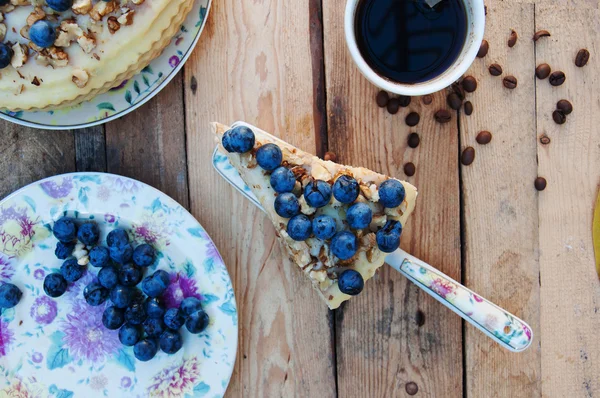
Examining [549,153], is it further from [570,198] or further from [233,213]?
[233,213]

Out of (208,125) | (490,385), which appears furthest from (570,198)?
(208,125)

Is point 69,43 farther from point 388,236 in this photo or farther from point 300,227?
point 388,236

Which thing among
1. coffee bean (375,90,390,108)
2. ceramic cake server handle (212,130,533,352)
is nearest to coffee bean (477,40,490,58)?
coffee bean (375,90,390,108)

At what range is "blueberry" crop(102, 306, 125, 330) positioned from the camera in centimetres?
114

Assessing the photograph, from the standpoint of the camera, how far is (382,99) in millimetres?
1208

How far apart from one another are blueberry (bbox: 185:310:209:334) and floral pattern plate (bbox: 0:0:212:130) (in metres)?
0.44

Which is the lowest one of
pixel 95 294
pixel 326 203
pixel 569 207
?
pixel 95 294

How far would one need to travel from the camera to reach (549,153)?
1243mm

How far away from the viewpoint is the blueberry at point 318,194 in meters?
1.01

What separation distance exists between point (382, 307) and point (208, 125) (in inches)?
22.3

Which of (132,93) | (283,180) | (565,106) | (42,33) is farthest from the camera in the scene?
(565,106)

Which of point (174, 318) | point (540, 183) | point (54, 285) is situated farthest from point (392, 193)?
point (54, 285)

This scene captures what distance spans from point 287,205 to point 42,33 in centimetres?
51

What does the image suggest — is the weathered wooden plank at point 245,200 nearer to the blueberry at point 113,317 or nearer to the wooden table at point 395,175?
the wooden table at point 395,175
